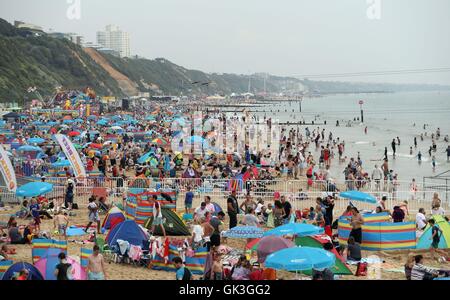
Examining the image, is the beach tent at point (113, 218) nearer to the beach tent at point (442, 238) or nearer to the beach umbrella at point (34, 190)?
the beach umbrella at point (34, 190)

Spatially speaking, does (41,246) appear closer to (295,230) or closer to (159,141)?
(295,230)

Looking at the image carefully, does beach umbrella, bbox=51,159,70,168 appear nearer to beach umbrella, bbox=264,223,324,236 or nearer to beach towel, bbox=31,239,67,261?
beach towel, bbox=31,239,67,261

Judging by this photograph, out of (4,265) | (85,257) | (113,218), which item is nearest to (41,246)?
(4,265)

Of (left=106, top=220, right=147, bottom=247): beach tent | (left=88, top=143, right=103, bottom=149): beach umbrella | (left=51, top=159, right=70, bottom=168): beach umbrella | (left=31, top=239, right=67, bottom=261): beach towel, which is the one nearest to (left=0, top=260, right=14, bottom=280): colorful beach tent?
(left=31, top=239, right=67, bottom=261): beach towel

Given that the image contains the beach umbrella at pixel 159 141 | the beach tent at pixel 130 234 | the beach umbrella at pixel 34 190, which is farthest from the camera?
the beach umbrella at pixel 159 141

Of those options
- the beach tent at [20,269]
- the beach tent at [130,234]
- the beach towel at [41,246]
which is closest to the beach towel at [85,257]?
the beach towel at [41,246]
